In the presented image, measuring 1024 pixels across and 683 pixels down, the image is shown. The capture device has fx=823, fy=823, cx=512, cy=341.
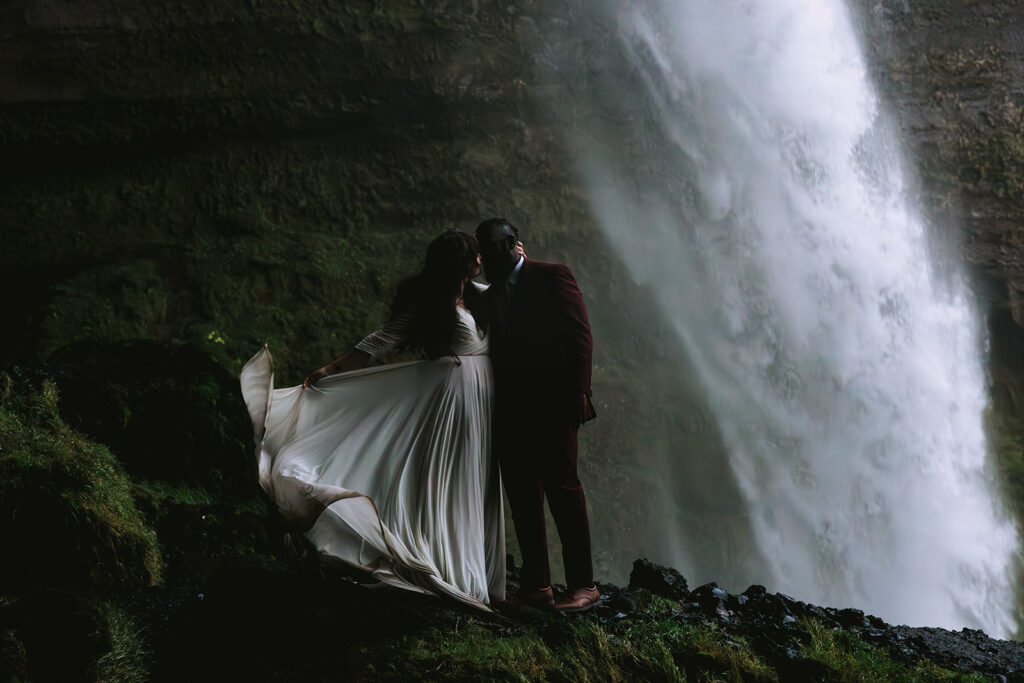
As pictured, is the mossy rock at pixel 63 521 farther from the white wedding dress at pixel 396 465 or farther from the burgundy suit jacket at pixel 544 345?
the burgundy suit jacket at pixel 544 345

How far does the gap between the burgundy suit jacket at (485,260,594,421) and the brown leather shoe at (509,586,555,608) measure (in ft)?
3.23

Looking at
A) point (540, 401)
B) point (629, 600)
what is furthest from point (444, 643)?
point (629, 600)

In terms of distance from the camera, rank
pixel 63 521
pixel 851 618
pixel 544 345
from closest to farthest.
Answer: pixel 544 345 < pixel 63 521 < pixel 851 618

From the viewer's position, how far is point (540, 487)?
4438 millimetres

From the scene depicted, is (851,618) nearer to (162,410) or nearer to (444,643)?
(444,643)

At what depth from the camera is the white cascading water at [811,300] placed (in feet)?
35.8

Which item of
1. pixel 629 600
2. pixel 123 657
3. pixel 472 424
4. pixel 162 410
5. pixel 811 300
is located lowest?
pixel 123 657

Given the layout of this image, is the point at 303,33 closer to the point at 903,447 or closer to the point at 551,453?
the point at 551,453

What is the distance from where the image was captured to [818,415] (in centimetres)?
1170

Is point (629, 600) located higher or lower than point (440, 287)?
lower

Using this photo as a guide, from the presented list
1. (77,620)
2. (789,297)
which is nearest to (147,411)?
(77,620)

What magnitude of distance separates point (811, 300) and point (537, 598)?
28.6 feet

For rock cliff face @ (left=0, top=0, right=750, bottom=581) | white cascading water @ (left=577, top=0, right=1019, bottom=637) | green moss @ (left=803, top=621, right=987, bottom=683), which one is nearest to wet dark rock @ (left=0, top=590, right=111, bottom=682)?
green moss @ (left=803, top=621, right=987, bottom=683)

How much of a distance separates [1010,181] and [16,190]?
1458cm
